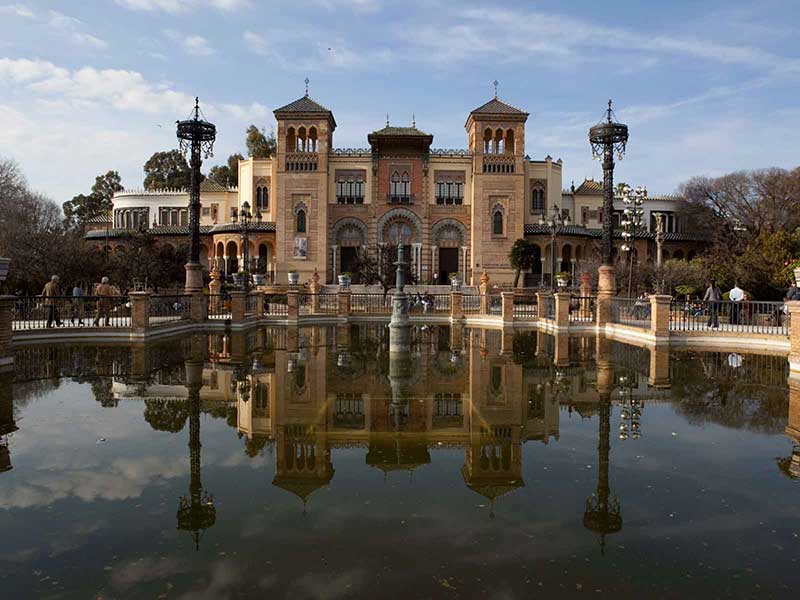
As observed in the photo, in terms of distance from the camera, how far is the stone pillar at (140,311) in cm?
1623

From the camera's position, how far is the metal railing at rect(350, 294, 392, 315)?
27.1m

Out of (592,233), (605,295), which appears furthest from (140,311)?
(592,233)

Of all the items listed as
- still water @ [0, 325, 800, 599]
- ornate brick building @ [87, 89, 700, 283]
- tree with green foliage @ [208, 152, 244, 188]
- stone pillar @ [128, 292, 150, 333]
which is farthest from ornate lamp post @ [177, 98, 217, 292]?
tree with green foliage @ [208, 152, 244, 188]

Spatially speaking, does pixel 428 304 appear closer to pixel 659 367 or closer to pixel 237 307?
pixel 237 307

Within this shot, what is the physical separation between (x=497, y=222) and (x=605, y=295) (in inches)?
1015

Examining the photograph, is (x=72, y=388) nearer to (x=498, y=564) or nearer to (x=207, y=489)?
(x=207, y=489)

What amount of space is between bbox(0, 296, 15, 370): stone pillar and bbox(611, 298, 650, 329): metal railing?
55.3 ft

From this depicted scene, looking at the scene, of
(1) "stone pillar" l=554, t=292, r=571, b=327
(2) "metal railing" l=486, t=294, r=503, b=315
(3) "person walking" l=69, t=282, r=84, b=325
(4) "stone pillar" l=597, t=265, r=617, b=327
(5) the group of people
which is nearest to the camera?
(5) the group of people

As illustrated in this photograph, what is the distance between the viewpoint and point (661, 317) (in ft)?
55.5

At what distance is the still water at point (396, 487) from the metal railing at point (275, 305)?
1489 centimetres

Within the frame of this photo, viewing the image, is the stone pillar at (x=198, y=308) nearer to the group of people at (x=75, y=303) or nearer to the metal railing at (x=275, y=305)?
the group of people at (x=75, y=303)

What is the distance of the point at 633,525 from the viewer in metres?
4.60

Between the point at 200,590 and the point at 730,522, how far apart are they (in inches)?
149

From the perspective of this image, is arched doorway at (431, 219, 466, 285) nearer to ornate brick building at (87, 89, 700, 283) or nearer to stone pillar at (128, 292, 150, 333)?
ornate brick building at (87, 89, 700, 283)
